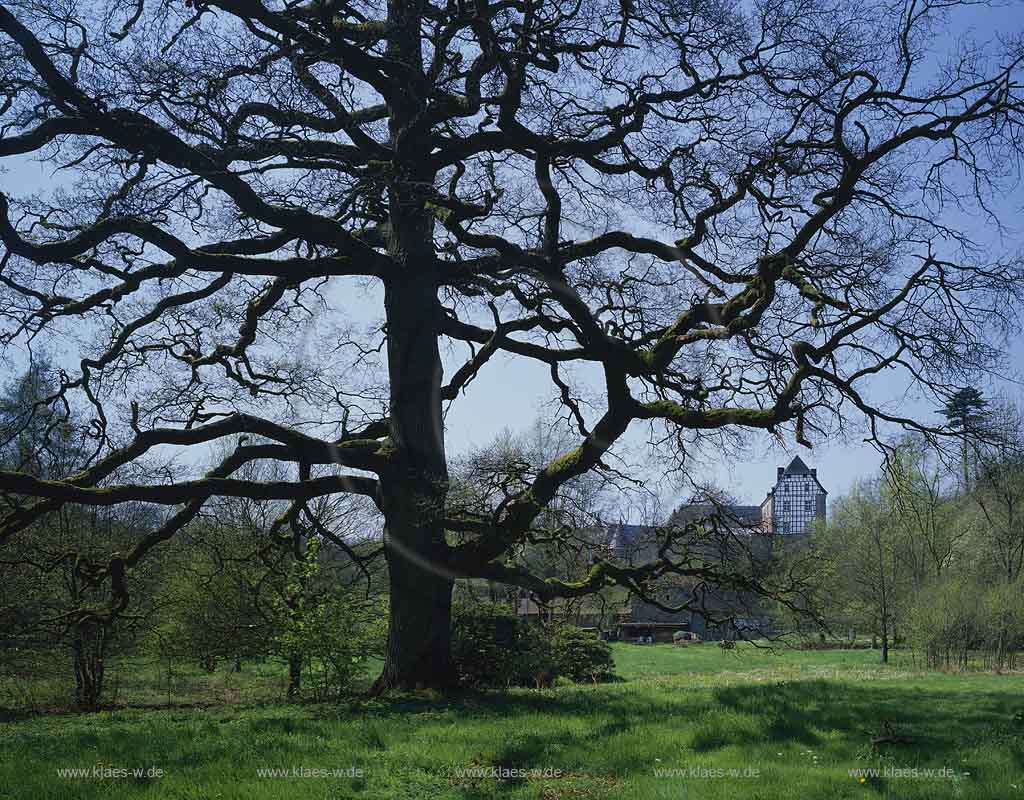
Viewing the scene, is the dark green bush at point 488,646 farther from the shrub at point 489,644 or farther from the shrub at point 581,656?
the shrub at point 581,656

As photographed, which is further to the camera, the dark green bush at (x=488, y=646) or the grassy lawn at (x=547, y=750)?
the dark green bush at (x=488, y=646)

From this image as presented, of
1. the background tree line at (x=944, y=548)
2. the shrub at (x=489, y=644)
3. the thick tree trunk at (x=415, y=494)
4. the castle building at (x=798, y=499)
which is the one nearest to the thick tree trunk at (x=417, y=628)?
the thick tree trunk at (x=415, y=494)

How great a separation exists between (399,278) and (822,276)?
574cm

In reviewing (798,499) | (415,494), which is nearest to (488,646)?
(415,494)

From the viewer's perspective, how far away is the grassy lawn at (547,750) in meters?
6.25

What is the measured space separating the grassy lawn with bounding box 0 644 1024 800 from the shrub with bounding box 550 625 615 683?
27.9 ft

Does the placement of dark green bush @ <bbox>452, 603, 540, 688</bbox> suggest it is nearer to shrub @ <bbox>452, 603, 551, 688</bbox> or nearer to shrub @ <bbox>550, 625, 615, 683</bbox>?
shrub @ <bbox>452, 603, 551, 688</bbox>

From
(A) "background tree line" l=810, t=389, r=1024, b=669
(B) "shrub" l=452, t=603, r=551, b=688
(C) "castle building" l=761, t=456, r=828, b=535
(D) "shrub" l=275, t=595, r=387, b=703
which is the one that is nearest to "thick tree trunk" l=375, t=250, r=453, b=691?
(D) "shrub" l=275, t=595, r=387, b=703

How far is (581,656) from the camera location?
2227cm

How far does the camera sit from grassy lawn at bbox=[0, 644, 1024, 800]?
6.25 meters

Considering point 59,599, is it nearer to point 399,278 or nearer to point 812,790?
point 399,278

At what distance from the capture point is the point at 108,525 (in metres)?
17.4

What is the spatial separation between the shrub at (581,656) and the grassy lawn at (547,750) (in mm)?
8495

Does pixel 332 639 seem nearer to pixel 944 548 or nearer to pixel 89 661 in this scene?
pixel 89 661
